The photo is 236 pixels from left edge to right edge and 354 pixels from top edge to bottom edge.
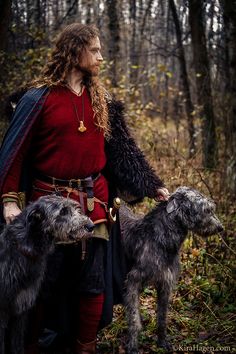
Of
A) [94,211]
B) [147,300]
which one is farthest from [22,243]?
[147,300]

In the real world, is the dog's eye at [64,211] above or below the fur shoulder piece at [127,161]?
below

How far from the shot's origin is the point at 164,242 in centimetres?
Result: 443

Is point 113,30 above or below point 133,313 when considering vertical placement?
above

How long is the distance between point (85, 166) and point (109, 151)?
18.7 inches

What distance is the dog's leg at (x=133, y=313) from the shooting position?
14.7 ft

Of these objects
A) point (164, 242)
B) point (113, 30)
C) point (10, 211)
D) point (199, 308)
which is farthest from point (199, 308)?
point (113, 30)

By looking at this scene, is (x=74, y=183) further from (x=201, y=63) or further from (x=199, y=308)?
(x=201, y=63)

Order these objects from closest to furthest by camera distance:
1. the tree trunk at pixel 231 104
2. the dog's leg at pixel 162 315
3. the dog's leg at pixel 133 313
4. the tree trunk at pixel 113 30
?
1. the dog's leg at pixel 133 313
2. the dog's leg at pixel 162 315
3. the tree trunk at pixel 231 104
4. the tree trunk at pixel 113 30

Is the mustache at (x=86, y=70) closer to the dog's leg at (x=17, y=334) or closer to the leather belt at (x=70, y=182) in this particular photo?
the leather belt at (x=70, y=182)

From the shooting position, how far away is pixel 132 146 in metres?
4.43

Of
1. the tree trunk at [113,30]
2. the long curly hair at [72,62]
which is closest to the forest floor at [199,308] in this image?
the long curly hair at [72,62]

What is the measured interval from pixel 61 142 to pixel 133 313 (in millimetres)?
1756

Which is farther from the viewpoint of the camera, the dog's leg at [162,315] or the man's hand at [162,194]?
the dog's leg at [162,315]

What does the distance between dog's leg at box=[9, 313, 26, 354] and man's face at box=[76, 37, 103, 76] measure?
209cm
